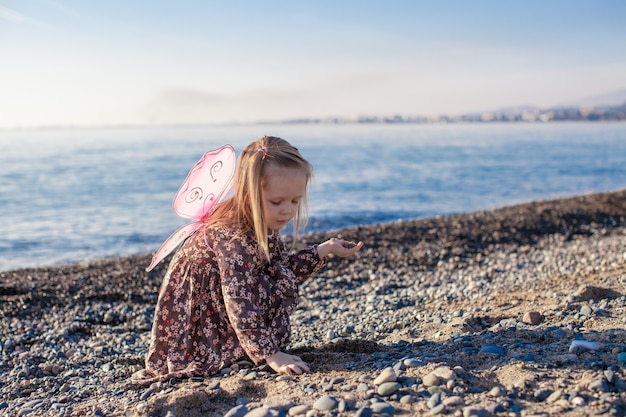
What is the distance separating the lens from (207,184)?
401 cm

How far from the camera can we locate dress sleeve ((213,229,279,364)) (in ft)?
12.1

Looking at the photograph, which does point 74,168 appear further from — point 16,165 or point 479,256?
point 479,256

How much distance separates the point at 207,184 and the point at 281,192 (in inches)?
22.6

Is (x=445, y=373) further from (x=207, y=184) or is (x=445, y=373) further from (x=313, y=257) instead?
(x=207, y=184)

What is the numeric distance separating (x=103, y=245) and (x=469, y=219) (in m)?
8.05

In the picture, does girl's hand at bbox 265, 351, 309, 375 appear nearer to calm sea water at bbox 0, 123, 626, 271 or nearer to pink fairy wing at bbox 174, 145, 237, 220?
pink fairy wing at bbox 174, 145, 237, 220

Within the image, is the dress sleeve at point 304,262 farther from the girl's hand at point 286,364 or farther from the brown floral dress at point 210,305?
the girl's hand at point 286,364

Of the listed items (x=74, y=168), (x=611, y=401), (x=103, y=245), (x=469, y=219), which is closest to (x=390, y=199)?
(x=469, y=219)

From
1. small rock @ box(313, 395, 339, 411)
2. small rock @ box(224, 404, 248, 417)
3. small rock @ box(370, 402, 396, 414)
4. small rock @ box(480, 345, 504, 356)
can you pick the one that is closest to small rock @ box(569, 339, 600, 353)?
small rock @ box(480, 345, 504, 356)

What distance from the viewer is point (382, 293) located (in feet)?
24.6

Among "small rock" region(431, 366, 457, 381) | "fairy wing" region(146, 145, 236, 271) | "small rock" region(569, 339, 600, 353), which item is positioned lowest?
"small rock" region(431, 366, 457, 381)

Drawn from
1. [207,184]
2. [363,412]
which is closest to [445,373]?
[363,412]

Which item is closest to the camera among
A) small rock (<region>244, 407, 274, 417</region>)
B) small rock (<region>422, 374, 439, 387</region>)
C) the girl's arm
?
small rock (<region>244, 407, 274, 417</region>)

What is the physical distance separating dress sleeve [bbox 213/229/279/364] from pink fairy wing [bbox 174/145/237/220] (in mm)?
331
